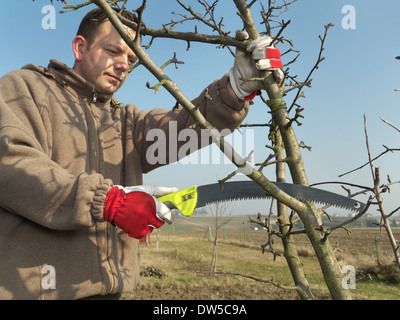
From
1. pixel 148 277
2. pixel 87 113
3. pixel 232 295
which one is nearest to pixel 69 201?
pixel 87 113

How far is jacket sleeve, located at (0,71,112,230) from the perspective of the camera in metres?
1.76

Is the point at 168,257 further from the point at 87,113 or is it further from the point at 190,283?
the point at 87,113

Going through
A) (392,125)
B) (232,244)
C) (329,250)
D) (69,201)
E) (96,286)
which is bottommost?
(232,244)

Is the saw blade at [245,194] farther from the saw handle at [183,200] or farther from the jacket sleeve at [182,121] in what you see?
the jacket sleeve at [182,121]

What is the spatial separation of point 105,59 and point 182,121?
73cm

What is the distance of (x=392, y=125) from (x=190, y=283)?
10.5 m

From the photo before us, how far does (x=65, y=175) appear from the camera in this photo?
1.84 metres

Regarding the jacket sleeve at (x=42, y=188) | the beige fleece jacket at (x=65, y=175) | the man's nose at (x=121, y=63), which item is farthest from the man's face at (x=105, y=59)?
the jacket sleeve at (x=42, y=188)

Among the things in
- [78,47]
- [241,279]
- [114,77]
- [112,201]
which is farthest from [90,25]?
[241,279]

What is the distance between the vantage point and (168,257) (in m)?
17.5

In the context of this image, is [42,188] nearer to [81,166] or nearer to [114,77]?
[81,166]

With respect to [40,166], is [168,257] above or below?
below

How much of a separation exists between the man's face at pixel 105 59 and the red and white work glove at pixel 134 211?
96cm

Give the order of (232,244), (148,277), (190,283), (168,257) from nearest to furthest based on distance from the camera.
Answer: (190,283), (148,277), (168,257), (232,244)
